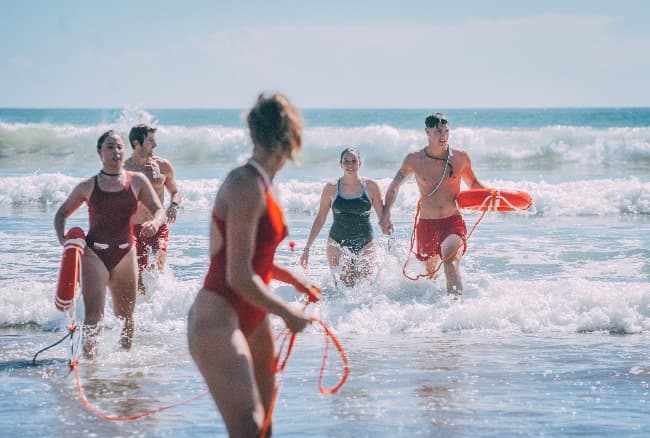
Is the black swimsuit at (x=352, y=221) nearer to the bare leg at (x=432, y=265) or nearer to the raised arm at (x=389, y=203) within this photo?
the raised arm at (x=389, y=203)

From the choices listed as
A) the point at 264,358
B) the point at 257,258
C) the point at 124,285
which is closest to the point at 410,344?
the point at 124,285

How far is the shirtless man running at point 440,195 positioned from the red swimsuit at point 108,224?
2.82m

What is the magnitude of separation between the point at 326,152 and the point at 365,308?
83.4ft

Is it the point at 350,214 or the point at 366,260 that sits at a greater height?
the point at 350,214

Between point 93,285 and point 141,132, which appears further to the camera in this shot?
point 141,132

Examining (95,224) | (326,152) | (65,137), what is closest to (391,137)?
(326,152)

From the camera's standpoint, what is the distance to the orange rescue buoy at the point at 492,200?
8125 mm

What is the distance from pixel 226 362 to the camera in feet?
10.3

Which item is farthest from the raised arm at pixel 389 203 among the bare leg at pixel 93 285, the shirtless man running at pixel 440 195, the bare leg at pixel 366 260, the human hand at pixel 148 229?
the bare leg at pixel 93 285

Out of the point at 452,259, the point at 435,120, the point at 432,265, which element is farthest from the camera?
the point at 432,265

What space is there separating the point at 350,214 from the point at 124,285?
2994 millimetres

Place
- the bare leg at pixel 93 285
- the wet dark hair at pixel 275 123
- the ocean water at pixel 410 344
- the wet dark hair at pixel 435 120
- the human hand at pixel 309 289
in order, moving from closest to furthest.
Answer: the wet dark hair at pixel 275 123 → the human hand at pixel 309 289 → the ocean water at pixel 410 344 → the bare leg at pixel 93 285 → the wet dark hair at pixel 435 120

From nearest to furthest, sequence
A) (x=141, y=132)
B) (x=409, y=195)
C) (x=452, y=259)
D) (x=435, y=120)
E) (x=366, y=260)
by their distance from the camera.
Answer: (x=141, y=132) → (x=435, y=120) → (x=452, y=259) → (x=366, y=260) → (x=409, y=195)

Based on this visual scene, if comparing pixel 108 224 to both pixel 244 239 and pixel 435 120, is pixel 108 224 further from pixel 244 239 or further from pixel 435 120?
pixel 435 120
